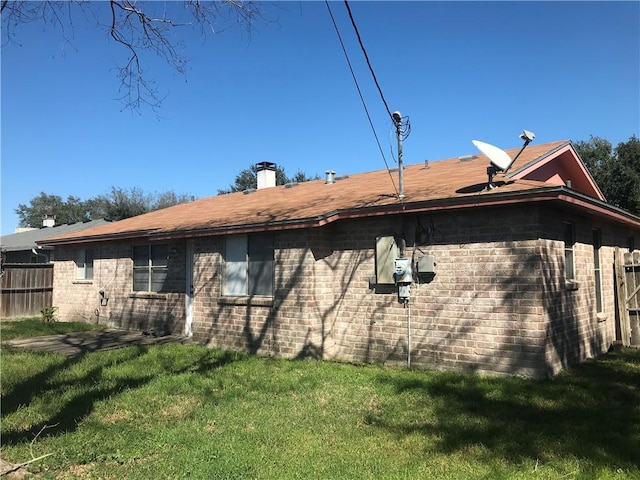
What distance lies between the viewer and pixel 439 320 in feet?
27.2

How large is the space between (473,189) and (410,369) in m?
3.25

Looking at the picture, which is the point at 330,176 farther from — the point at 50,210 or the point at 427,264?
the point at 50,210

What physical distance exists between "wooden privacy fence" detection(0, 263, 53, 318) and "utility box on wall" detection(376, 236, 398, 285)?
1435 centimetres

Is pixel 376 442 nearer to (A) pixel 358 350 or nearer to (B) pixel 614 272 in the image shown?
(A) pixel 358 350

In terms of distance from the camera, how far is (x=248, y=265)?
1051 cm

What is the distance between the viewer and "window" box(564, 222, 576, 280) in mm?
8578

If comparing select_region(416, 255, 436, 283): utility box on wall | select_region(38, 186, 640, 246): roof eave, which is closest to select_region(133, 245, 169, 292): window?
select_region(38, 186, 640, 246): roof eave

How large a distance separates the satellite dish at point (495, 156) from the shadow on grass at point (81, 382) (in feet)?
19.3

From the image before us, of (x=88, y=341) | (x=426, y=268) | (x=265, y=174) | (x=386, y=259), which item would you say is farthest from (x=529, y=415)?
(x=265, y=174)

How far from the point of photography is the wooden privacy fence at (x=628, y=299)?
10.2 meters

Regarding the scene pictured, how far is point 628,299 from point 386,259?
5496 mm

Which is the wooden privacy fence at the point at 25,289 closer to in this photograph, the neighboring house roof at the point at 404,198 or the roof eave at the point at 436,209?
the neighboring house roof at the point at 404,198

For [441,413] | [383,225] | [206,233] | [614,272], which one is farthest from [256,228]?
[614,272]

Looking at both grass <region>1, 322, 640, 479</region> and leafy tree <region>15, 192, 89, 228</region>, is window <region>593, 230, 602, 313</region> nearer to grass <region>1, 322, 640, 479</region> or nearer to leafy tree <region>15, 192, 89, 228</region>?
grass <region>1, 322, 640, 479</region>
